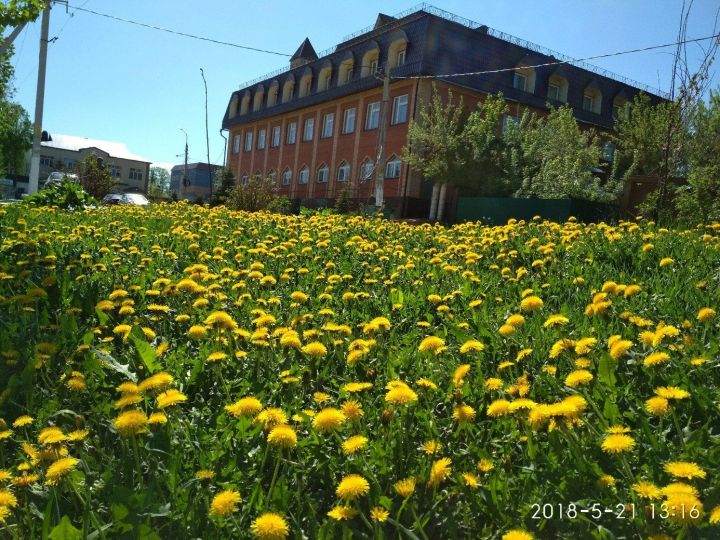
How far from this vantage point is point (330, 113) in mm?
33531

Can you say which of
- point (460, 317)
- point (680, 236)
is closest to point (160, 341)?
point (460, 317)

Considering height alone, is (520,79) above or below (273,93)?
below

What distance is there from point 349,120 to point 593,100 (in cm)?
1403

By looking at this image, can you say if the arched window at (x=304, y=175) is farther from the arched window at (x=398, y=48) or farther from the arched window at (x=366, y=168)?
the arched window at (x=398, y=48)

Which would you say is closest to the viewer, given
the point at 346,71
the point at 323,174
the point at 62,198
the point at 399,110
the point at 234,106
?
the point at 62,198

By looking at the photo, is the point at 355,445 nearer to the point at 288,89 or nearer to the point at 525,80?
the point at 525,80

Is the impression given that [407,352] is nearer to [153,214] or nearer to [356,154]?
[153,214]

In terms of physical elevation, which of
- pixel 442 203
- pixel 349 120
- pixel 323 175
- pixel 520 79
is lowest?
pixel 442 203

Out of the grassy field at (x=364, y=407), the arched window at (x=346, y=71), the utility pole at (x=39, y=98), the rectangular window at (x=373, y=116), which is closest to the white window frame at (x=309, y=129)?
the arched window at (x=346, y=71)

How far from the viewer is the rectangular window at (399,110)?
27.8 m

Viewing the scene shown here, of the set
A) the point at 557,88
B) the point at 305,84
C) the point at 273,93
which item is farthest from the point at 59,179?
the point at 557,88

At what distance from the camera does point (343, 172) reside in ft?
106

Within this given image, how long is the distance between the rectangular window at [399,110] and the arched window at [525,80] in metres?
6.06

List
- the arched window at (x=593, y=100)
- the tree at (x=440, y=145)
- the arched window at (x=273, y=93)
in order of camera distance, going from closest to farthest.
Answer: the tree at (x=440, y=145) < the arched window at (x=593, y=100) < the arched window at (x=273, y=93)
